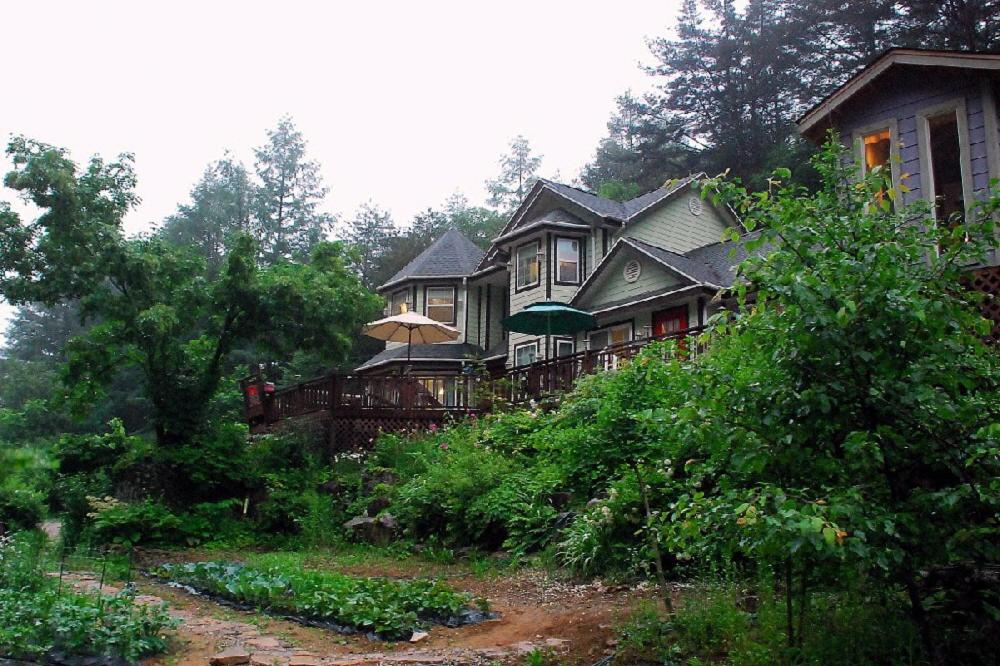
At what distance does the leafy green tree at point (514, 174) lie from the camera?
5409 centimetres

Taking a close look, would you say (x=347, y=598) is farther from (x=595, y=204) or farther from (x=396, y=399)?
(x=595, y=204)

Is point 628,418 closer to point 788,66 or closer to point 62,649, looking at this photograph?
point 62,649

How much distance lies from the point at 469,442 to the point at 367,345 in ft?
83.7

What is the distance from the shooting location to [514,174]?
5450 centimetres

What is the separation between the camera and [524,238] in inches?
985

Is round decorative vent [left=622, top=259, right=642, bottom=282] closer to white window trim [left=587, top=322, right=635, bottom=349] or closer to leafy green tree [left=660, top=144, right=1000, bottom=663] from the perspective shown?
white window trim [left=587, top=322, right=635, bottom=349]

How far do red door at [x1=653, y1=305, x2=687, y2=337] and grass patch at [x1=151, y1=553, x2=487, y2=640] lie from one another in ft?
44.0

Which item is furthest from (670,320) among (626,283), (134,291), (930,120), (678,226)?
(134,291)

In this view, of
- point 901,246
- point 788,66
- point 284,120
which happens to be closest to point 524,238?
point 788,66

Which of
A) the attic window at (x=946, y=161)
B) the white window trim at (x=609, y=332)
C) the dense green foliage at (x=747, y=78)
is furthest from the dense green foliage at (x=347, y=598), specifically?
the dense green foliage at (x=747, y=78)

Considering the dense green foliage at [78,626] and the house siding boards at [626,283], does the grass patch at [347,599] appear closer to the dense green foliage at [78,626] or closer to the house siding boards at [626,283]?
the dense green foliage at [78,626]

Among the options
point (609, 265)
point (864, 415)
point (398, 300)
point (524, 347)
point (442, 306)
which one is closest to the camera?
point (864, 415)

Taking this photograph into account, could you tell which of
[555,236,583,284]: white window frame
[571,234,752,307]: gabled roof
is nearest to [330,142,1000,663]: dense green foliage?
[571,234,752,307]: gabled roof

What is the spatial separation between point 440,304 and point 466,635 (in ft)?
77.6
